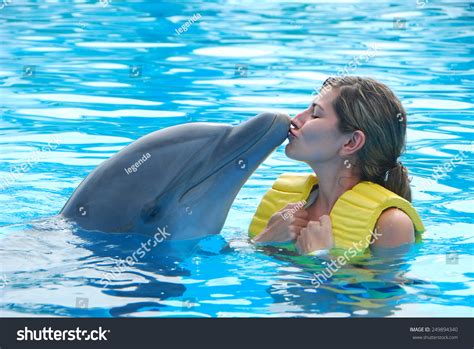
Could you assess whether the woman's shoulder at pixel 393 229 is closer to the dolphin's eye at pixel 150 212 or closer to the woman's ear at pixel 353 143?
the woman's ear at pixel 353 143

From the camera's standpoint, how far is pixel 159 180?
6.01 metres

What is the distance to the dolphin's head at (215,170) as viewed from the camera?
19.8ft

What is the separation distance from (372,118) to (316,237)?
801 millimetres

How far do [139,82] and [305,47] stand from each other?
3349mm

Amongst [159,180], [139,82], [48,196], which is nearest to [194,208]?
[159,180]

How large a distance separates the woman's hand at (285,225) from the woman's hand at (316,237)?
4.7 inches

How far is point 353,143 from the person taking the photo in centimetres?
624

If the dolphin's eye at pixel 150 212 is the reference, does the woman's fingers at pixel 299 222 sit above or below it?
below
